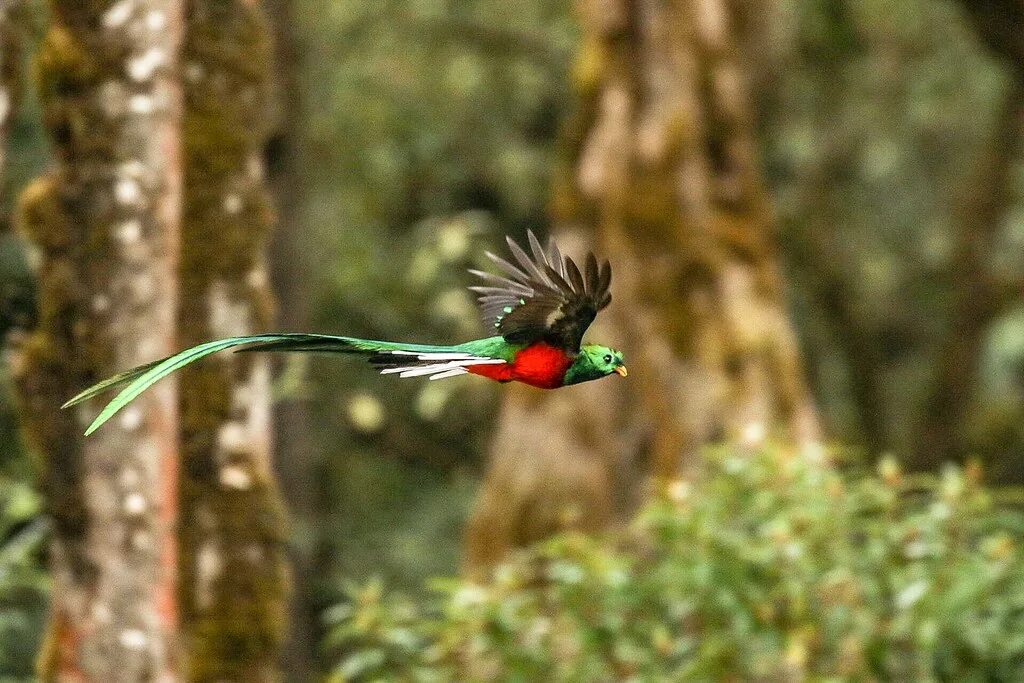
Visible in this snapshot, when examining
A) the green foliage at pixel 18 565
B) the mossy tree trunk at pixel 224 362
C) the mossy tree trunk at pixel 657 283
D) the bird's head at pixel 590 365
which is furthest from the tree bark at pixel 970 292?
the bird's head at pixel 590 365

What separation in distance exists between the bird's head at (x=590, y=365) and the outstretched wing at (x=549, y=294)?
3 cm

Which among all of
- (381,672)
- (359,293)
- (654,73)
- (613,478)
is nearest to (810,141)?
(359,293)

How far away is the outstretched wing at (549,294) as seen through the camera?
7.15ft

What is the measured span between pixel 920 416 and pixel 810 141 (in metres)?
2.40

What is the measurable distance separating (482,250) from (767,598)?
1.83 meters

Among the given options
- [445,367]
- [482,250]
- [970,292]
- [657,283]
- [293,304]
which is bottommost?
[445,367]

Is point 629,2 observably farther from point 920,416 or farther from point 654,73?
point 920,416

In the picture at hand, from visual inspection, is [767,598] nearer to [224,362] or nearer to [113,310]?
[224,362]

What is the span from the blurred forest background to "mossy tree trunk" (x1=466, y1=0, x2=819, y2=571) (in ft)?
0.05

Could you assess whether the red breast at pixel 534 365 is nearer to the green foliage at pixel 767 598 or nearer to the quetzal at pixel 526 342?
the quetzal at pixel 526 342

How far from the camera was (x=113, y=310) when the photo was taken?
3.77m

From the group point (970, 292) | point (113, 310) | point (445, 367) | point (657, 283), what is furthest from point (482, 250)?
point (970, 292)

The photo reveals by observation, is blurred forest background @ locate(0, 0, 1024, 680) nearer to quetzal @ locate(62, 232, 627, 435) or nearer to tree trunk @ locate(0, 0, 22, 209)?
tree trunk @ locate(0, 0, 22, 209)

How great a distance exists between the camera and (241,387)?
430 cm
